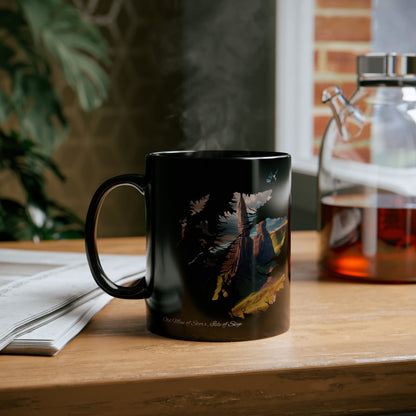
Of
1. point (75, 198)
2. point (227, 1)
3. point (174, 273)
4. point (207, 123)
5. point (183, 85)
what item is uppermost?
point (227, 1)

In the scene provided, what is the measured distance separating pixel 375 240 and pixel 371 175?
3.4 inches

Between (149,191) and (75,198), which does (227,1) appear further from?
(149,191)

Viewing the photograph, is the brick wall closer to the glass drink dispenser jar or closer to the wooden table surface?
the glass drink dispenser jar

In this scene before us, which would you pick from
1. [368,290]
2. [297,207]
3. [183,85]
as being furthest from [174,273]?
[183,85]

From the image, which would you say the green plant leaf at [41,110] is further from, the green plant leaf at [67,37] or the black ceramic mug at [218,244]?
the black ceramic mug at [218,244]

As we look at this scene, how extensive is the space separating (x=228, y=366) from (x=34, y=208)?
1001 millimetres

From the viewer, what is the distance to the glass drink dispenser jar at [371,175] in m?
0.66

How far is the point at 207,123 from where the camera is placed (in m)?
0.83

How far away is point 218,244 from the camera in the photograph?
47 centimetres

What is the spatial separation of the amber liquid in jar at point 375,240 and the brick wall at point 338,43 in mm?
1052

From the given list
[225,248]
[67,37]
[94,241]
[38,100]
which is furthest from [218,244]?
[67,37]

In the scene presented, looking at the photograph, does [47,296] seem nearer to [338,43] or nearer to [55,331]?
[55,331]

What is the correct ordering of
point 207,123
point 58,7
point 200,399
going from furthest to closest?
point 58,7
point 207,123
point 200,399

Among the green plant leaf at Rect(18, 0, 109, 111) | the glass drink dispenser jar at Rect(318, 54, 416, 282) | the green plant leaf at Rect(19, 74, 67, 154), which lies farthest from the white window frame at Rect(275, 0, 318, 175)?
the glass drink dispenser jar at Rect(318, 54, 416, 282)
